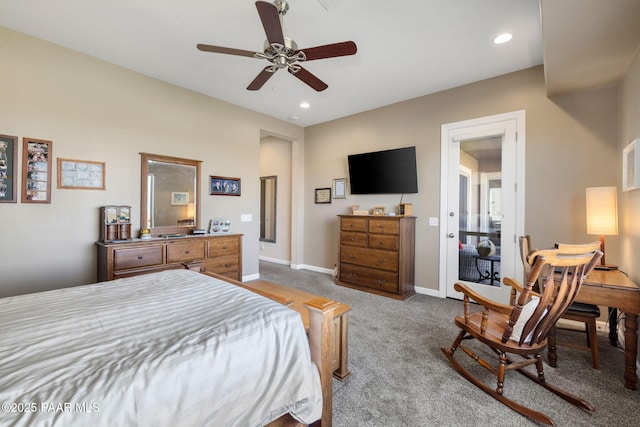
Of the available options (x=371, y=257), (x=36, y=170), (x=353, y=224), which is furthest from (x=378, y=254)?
(x=36, y=170)

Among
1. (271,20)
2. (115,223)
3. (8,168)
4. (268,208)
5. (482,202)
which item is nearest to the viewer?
(271,20)

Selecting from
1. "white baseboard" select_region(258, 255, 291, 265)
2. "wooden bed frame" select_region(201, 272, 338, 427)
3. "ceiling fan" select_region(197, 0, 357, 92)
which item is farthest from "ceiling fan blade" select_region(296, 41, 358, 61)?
"white baseboard" select_region(258, 255, 291, 265)

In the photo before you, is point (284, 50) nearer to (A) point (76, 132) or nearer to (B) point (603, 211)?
(A) point (76, 132)

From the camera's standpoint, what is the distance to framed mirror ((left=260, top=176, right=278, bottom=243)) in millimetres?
6559

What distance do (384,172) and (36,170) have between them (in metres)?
4.40

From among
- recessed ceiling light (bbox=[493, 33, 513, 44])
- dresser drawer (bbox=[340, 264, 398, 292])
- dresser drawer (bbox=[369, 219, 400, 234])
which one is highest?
recessed ceiling light (bbox=[493, 33, 513, 44])

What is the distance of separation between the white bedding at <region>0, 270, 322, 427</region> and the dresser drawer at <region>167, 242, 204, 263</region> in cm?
188

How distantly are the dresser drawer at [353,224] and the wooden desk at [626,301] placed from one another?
8.69 ft

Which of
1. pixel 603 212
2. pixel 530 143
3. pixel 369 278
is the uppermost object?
pixel 530 143

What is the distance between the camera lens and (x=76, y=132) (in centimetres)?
309

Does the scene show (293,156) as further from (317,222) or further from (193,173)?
(193,173)

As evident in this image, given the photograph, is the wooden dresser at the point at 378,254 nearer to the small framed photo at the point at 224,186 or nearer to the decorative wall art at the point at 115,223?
the small framed photo at the point at 224,186

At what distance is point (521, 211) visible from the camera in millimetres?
3348

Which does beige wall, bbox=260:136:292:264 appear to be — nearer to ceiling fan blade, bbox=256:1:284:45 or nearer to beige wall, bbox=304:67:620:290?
beige wall, bbox=304:67:620:290
